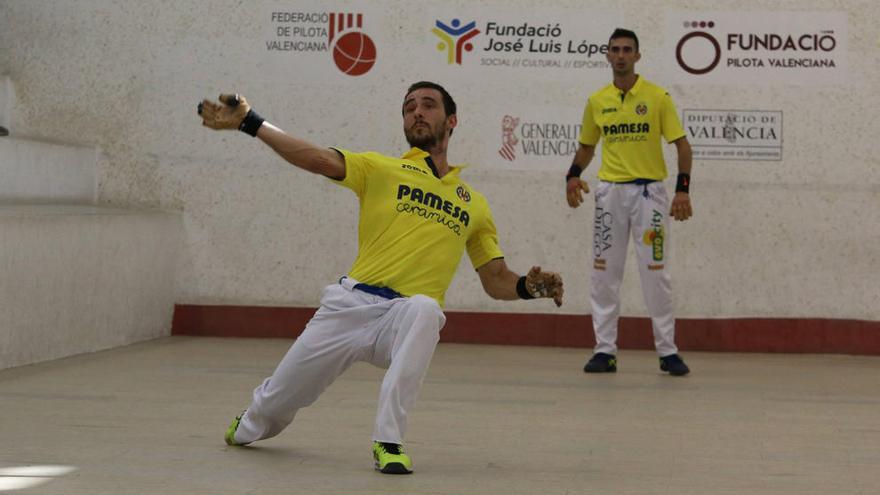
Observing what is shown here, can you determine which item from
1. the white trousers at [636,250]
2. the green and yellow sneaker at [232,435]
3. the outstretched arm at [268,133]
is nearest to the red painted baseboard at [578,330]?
the white trousers at [636,250]

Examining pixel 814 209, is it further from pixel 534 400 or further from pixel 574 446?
pixel 574 446

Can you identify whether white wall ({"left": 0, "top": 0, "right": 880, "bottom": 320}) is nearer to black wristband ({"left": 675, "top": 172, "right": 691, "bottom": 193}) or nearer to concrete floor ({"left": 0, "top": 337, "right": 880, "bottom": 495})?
→ concrete floor ({"left": 0, "top": 337, "right": 880, "bottom": 495})

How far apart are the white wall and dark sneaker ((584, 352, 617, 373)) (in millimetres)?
Answer: 1699

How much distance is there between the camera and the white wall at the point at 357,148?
10164mm

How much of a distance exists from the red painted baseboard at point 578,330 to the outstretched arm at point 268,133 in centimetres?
535

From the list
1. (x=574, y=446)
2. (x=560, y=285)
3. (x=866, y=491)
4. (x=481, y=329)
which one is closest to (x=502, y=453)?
(x=574, y=446)

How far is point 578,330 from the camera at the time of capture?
10273mm

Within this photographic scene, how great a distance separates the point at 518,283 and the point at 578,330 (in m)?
5.00

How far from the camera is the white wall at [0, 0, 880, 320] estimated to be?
10164 millimetres

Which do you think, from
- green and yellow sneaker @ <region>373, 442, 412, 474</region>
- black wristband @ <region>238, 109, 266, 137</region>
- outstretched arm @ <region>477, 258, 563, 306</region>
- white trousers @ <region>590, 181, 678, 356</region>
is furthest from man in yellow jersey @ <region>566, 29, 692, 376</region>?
black wristband @ <region>238, 109, 266, 137</region>

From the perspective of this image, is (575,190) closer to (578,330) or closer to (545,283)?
(578,330)

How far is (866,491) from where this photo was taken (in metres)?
4.70

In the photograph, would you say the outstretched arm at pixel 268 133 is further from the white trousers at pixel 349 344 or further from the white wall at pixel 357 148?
the white wall at pixel 357 148

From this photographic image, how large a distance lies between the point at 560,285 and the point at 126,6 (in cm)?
657
